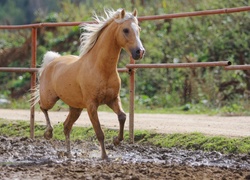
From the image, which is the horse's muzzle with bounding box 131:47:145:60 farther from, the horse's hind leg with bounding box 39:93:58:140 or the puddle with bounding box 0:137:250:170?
the horse's hind leg with bounding box 39:93:58:140

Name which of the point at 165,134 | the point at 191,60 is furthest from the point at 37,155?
the point at 191,60

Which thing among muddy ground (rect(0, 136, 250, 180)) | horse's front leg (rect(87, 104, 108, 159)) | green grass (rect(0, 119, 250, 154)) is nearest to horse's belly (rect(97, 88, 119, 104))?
horse's front leg (rect(87, 104, 108, 159))

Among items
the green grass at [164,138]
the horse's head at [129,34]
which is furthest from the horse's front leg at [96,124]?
the green grass at [164,138]

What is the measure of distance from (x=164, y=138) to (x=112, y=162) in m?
1.78

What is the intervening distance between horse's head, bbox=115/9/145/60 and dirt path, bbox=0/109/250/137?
2177 mm

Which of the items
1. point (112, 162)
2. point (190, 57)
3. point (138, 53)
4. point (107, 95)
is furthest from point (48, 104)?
point (190, 57)

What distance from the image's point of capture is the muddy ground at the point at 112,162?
7.48 meters

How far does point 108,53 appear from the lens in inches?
358

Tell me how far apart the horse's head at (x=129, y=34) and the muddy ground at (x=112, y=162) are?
1.30 metres

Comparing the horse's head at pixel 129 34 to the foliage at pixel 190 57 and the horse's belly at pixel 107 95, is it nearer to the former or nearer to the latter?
the horse's belly at pixel 107 95

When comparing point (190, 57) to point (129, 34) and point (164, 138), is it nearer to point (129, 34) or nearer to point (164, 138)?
point (164, 138)

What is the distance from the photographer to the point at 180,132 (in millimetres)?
10641

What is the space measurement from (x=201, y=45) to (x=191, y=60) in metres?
1.77

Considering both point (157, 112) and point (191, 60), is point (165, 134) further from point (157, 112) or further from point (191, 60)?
point (191, 60)
